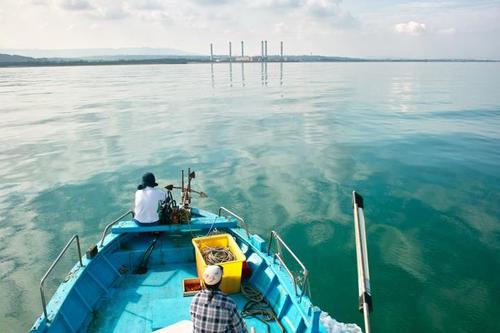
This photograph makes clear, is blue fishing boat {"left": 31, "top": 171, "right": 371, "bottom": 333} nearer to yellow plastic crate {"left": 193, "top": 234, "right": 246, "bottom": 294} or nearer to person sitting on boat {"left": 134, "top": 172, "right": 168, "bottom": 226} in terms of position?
yellow plastic crate {"left": 193, "top": 234, "right": 246, "bottom": 294}

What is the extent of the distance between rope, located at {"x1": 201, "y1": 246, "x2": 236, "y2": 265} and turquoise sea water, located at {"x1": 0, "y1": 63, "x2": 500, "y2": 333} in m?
3.51

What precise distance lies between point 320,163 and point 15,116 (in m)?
34.6

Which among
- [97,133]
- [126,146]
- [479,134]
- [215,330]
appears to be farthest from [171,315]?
[479,134]

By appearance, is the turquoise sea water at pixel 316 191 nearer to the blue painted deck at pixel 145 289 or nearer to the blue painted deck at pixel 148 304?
the blue painted deck at pixel 145 289

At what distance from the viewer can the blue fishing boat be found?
740 cm

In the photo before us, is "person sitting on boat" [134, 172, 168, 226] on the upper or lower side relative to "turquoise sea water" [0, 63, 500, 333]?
upper

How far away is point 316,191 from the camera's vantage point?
18.5 metres

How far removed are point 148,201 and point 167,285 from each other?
6.78ft

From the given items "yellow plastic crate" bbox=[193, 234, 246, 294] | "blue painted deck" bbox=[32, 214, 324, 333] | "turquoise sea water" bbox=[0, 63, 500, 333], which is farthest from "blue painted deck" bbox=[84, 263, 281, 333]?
"turquoise sea water" bbox=[0, 63, 500, 333]

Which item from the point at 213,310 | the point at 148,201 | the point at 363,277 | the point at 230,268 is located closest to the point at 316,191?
the point at 148,201

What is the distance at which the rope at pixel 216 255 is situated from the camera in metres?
8.38

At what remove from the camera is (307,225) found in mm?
15211

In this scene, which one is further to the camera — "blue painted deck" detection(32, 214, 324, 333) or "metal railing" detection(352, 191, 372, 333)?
"blue painted deck" detection(32, 214, 324, 333)

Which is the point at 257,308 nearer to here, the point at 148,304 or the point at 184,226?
the point at 148,304
